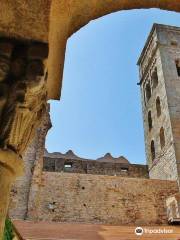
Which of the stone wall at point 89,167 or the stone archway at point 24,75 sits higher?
the stone wall at point 89,167

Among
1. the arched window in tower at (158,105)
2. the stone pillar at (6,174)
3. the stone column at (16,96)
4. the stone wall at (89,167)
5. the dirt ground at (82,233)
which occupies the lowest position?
the dirt ground at (82,233)

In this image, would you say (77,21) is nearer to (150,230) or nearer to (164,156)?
(150,230)

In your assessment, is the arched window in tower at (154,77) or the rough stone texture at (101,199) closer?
the rough stone texture at (101,199)

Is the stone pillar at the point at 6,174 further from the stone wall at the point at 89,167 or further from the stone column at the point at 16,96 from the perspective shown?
the stone wall at the point at 89,167

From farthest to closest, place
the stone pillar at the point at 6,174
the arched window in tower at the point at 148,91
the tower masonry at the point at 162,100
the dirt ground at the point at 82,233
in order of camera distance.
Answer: the arched window in tower at the point at 148,91 < the tower masonry at the point at 162,100 < the dirt ground at the point at 82,233 < the stone pillar at the point at 6,174

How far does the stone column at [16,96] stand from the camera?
1.59 metres

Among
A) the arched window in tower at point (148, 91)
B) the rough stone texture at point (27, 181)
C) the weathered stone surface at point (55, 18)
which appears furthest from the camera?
the arched window in tower at point (148, 91)

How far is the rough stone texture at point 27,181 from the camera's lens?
424 inches

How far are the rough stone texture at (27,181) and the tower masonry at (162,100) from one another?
259 inches

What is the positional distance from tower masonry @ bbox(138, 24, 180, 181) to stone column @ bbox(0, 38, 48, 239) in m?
14.1

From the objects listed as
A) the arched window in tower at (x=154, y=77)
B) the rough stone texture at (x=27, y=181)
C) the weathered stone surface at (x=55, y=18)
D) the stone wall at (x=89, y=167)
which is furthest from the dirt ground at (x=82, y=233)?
the arched window in tower at (x=154, y=77)

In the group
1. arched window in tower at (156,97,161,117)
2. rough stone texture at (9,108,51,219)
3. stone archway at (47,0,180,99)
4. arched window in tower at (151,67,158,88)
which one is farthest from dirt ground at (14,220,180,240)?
arched window in tower at (151,67,158,88)

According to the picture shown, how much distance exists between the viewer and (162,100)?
18438 millimetres

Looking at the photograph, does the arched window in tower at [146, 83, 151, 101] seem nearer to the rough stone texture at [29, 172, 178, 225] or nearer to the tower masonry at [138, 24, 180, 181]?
the tower masonry at [138, 24, 180, 181]
